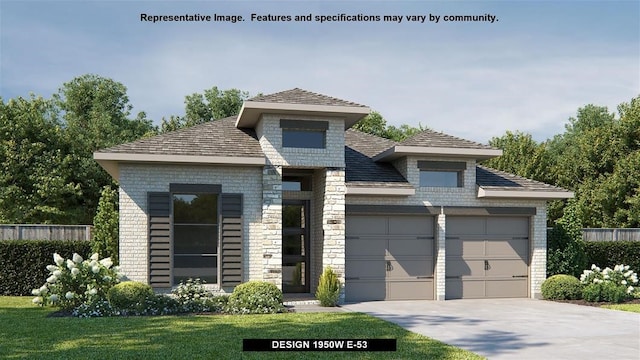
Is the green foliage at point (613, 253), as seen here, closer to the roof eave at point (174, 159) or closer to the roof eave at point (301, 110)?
the roof eave at point (301, 110)

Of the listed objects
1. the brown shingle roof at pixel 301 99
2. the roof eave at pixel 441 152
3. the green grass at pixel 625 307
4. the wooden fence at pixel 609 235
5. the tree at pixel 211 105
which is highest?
the tree at pixel 211 105

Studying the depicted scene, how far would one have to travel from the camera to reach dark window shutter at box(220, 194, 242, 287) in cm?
1641

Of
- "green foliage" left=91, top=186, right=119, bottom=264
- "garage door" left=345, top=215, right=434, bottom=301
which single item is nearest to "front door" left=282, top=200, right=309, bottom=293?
"garage door" left=345, top=215, right=434, bottom=301

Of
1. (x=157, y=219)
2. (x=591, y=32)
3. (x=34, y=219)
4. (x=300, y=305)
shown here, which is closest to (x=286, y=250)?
(x=300, y=305)

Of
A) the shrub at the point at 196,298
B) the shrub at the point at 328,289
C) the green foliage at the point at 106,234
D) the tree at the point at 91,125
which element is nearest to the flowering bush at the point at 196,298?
the shrub at the point at 196,298

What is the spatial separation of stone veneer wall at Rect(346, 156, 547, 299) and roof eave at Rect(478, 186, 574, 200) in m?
0.27

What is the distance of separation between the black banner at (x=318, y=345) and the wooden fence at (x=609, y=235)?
52.5 feet

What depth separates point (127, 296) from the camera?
14609 mm

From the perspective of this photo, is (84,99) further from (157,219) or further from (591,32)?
(591,32)

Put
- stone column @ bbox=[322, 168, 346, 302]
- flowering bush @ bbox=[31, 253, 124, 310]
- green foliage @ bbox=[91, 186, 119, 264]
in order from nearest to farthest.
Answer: flowering bush @ bbox=[31, 253, 124, 310], stone column @ bbox=[322, 168, 346, 302], green foliage @ bbox=[91, 186, 119, 264]

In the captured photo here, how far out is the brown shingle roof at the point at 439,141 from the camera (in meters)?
18.0

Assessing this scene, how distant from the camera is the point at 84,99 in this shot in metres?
41.3

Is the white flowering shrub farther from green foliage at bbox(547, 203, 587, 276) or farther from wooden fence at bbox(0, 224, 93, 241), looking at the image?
wooden fence at bbox(0, 224, 93, 241)

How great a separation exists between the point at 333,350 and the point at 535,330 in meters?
4.66
